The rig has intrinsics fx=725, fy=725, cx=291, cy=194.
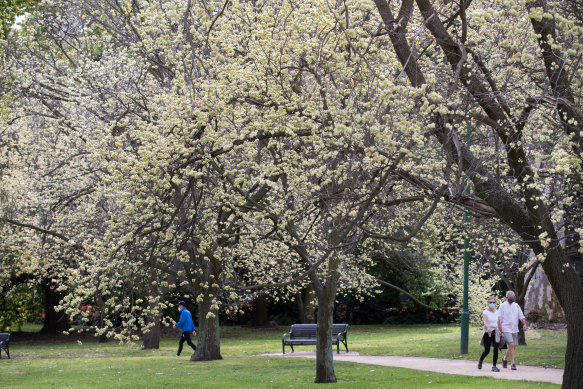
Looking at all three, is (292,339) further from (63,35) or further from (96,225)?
(63,35)

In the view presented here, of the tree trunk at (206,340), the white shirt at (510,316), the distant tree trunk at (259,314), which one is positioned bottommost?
the tree trunk at (206,340)

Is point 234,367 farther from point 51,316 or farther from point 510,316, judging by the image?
point 51,316

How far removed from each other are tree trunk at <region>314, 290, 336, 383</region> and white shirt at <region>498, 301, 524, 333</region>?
4.18 m

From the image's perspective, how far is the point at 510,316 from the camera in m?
15.8

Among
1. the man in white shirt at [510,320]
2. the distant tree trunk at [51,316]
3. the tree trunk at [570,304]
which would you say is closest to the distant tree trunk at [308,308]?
the distant tree trunk at [51,316]

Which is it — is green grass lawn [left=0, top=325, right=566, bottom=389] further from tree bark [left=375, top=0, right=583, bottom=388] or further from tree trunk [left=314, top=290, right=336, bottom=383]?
tree bark [left=375, top=0, right=583, bottom=388]

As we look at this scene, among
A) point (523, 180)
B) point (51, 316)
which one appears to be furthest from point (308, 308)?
point (523, 180)

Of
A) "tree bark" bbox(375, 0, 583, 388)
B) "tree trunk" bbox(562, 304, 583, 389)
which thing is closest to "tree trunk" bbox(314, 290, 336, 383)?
"tree bark" bbox(375, 0, 583, 388)

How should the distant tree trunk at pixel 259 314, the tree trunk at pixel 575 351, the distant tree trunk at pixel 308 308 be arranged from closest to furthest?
the tree trunk at pixel 575 351, the distant tree trunk at pixel 308 308, the distant tree trunk at pixel 259 314

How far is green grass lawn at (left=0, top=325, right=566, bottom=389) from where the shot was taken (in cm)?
1371

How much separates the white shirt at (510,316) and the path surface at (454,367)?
2.96 feet

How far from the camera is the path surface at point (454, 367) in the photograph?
14.1 meters

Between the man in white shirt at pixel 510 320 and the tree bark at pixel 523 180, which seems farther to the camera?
the man in white shirt at pixel 510 320

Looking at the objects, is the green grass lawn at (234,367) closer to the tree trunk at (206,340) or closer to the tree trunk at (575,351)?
the tree trunk at (206,340)
